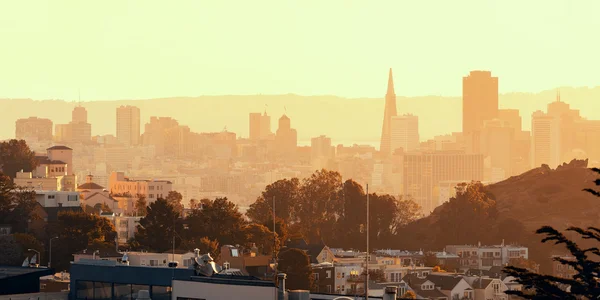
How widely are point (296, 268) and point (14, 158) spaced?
67167mm

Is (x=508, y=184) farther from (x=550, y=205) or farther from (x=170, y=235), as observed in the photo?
(x=170, y=235)

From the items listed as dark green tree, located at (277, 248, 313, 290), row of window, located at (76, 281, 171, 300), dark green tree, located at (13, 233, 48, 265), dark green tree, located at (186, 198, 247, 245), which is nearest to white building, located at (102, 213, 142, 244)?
dark green tree, located at (186, 198, 247, 245)

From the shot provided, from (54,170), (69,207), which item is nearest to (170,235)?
(69,207)

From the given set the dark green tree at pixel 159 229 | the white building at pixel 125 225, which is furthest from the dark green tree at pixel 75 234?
the white building at pixel 125 225

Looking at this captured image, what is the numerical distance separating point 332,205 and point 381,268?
3850 cm

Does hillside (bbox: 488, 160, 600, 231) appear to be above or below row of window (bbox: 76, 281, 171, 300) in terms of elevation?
above

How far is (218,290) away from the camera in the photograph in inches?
1352

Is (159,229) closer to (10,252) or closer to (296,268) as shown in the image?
(10,252)

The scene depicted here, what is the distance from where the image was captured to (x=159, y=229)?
10781 cm

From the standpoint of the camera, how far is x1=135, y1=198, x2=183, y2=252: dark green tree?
4161 inches

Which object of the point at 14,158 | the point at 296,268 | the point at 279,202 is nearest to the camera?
the point at 296,268

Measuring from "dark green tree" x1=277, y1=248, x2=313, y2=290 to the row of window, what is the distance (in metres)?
49.4

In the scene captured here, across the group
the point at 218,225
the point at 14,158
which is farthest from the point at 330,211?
the point at 218,225

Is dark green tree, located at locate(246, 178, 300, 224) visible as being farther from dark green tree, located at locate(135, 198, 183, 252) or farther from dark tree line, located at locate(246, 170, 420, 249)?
dark green tree, located at locate(135, 198, 183, 252)
